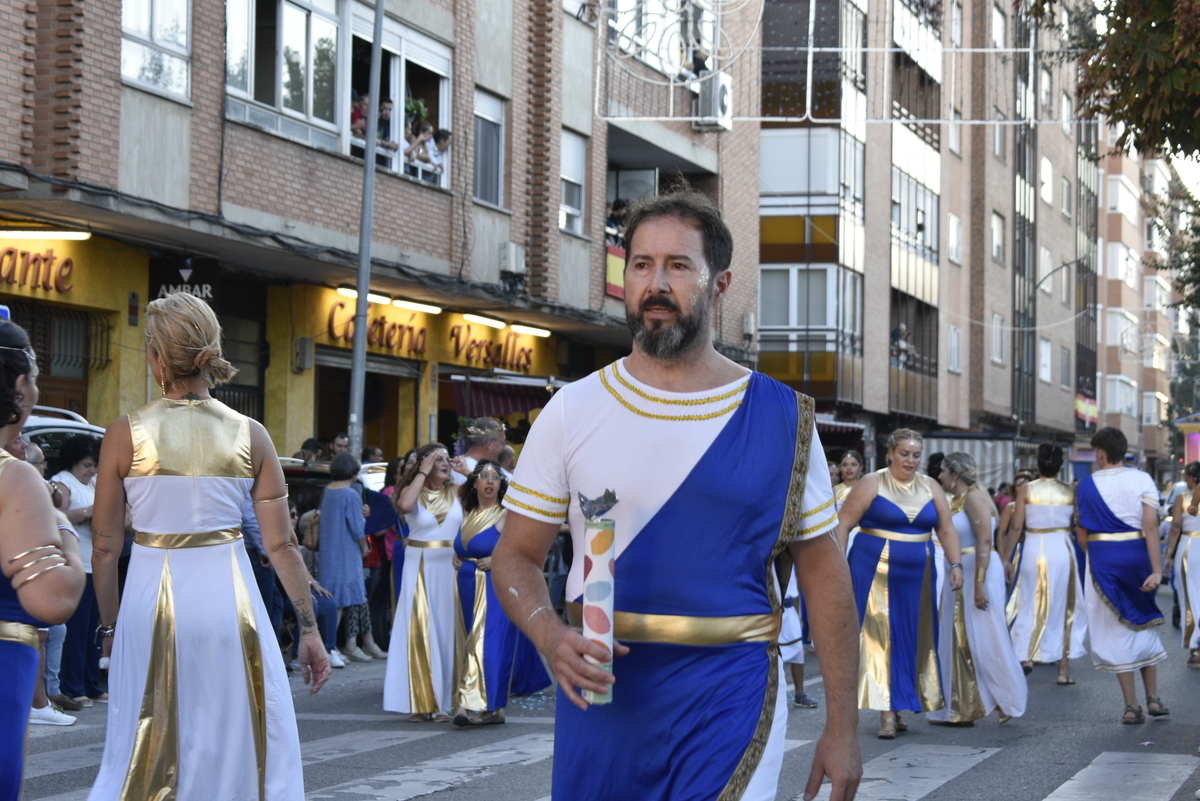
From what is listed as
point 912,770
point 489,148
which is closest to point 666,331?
point 912,770

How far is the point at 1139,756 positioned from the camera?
9617 millimetres

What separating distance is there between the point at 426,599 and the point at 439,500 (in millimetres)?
751

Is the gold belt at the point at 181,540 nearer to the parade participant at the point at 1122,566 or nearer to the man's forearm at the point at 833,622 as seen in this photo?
the man's forearm at the point at 833,622

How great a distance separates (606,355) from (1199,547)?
16.3m

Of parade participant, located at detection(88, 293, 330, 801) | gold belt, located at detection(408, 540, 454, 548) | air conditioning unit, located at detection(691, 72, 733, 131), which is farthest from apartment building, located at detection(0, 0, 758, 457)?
parade participant, located at detection(88, 293, 330, 801)

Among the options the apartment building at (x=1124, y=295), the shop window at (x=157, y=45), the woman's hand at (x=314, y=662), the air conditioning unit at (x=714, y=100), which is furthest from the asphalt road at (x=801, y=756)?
the apartment building at (x=1124, y=295)

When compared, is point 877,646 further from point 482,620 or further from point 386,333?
point 386,333

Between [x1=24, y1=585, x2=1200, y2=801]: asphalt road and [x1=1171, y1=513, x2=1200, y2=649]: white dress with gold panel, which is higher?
[x1=1171, y1=513, x2=1200, y2=649]: white dress with gold panel

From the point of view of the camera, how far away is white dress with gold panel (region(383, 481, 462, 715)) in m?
11.1

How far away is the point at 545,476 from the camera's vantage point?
3629 millimetres

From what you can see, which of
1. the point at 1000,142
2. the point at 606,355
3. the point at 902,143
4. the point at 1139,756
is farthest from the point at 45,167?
the point at 1000,142

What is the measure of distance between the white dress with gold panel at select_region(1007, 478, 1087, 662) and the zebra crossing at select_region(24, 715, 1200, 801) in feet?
16.5

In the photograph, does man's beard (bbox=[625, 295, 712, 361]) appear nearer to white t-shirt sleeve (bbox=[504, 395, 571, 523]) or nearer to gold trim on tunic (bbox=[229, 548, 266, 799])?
white t-shirt sleeve (bbox=[504, 395, 571, 523])

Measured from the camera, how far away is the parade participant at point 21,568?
3447 mm
